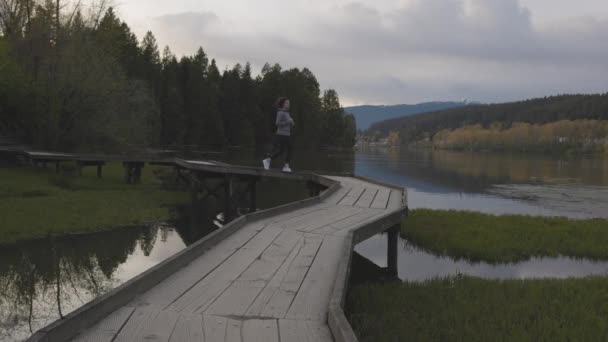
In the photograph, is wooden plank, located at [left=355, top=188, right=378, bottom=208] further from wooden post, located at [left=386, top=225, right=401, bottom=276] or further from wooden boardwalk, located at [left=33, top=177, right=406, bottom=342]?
wooden boardwalk, located at [left=33, top=177, right=406, bottom=342]

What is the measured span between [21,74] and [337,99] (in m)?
101

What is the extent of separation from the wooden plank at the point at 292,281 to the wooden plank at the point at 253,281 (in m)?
0.17

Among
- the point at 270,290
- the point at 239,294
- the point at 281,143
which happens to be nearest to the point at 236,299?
the point at 239,294

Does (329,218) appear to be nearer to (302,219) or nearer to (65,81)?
(302,219)

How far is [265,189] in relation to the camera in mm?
29062

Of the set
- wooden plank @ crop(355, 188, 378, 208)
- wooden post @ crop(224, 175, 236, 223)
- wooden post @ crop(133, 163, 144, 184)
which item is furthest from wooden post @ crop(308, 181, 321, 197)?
wooden post @ crop(133, 163, 144, 184)

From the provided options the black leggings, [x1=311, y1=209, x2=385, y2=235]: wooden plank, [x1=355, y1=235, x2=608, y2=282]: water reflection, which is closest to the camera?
[x1=311, y1=209, x2=385, y2=235]: wooden plank

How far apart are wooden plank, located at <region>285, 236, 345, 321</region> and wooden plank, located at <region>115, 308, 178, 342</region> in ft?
3.39

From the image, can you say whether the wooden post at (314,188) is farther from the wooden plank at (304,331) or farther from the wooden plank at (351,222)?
the wooden plank at (304,331)

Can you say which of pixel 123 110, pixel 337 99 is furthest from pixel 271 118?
pixel 337 99

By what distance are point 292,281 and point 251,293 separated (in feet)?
2.08

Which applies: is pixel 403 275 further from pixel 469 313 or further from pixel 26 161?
pixel 26 161

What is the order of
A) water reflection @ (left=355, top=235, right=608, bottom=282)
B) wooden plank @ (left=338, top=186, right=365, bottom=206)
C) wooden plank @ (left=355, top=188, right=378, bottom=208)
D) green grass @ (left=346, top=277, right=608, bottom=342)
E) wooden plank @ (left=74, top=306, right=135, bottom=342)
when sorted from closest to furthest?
wooden plank @ (left=74, top=306, right=135, bottom=342), green grass @ (left=346, top=277, right=608, bottom=342), water reflection @ (left=355, top=235, right=608, bottom=282), wooden plank @ (left=355, top=188, right=378, bottom=208), wooden plank @ (left=338, top=186, right=365, bottom=206)

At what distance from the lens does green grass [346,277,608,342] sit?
260 inches
